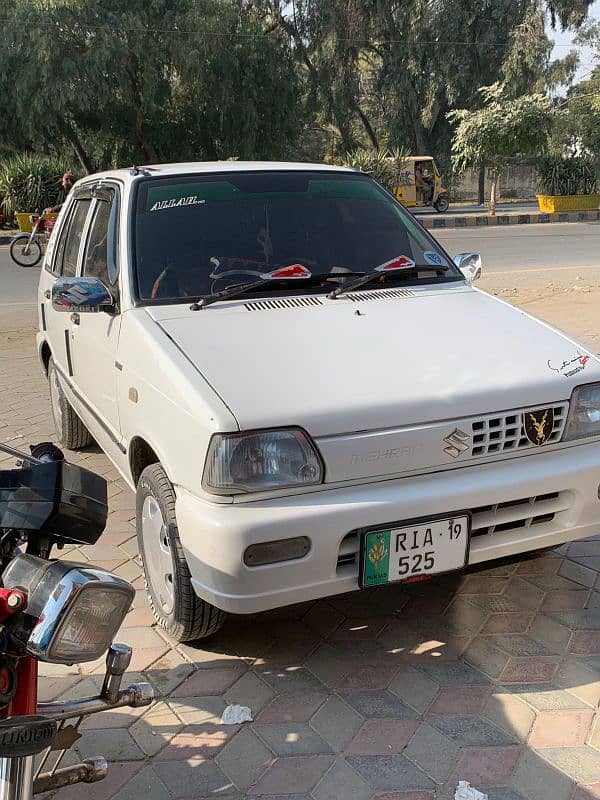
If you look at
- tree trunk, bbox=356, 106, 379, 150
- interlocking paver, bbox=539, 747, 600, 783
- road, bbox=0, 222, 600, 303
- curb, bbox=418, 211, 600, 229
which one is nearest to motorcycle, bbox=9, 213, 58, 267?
road, bbox=0, 222, 600, 303

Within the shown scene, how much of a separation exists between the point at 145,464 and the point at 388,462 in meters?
1.13

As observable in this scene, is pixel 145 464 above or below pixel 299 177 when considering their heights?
below

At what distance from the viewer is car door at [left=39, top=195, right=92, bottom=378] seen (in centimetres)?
442

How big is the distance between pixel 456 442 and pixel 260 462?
2.22 feet

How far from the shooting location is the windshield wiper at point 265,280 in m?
3.30

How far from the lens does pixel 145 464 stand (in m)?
3.28

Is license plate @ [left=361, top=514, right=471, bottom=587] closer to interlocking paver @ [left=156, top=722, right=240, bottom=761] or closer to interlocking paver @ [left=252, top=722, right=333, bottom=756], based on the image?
interlocking paver @ [left=252, top=722, right=333, bottom=756]

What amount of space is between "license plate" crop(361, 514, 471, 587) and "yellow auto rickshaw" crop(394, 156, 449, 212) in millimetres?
25658

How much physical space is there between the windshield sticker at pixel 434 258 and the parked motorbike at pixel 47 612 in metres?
2.45

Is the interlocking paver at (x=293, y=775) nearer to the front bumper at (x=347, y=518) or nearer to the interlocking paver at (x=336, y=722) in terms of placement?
the interlocking paver at (x=336, y=722)

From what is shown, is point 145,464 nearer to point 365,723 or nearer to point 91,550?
point 91,550

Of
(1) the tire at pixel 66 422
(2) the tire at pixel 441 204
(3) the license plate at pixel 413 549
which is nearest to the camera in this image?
(3) the license plate at pixel 413 549

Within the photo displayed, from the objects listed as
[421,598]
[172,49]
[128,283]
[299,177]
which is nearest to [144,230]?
[128,283]

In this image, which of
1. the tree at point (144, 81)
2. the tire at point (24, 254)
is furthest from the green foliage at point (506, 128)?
the tire at point (24, 254)
